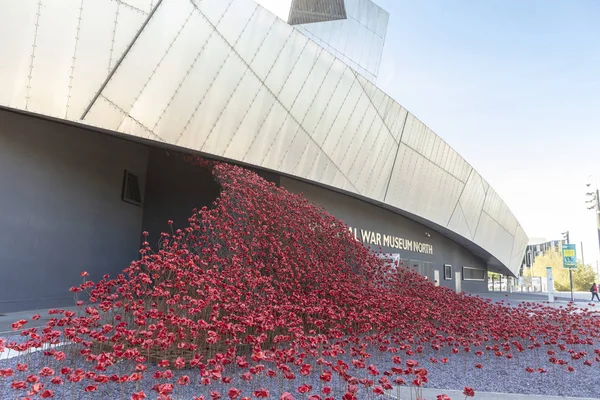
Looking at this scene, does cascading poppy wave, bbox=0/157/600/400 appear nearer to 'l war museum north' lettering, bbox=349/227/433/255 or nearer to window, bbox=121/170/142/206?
window, bbox=121/170/142/206

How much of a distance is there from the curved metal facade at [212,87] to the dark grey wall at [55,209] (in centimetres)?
166

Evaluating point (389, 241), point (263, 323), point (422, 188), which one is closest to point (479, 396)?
point (263, 323)

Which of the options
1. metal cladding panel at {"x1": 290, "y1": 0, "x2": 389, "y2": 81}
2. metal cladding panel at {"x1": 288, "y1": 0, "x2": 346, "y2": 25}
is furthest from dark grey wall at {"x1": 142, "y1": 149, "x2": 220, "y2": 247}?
metal cladding panel at {"x1": 290, "y1": 0, "x2": 389, "y2": 81}

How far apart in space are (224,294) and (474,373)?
355cm

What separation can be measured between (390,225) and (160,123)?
13697 millimetres

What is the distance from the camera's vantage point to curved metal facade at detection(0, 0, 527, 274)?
9141 mm

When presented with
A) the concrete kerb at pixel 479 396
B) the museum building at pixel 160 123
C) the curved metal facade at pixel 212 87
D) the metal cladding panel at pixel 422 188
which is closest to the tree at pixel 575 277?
the metal cladding panel at pixel 422 188

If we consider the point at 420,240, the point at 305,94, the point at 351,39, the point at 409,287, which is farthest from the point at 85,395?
the point at 420,240

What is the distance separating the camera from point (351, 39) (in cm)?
2039

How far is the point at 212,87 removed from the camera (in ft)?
39.0

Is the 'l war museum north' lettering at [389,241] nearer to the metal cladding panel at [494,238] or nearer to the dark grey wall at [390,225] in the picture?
the dark grey wall at [390,225]

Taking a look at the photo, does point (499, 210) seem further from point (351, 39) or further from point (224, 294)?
point (224, 294)

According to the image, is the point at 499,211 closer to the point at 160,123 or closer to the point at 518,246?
the point at 518,246

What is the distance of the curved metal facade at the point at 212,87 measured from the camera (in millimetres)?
9141
